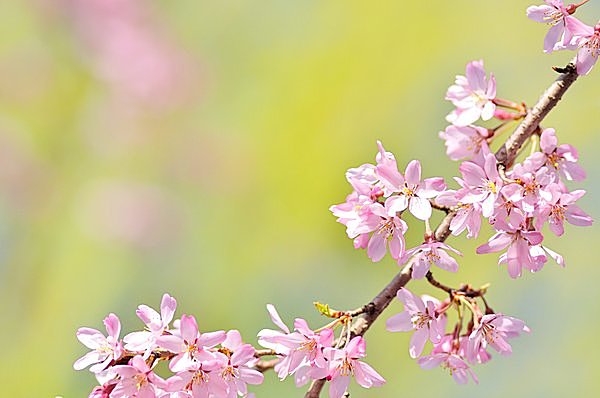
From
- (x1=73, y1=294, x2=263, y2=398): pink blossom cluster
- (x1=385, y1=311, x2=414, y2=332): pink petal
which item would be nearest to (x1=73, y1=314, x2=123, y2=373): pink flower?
(x1=73, y1=294, x2=263, y2=398): pink blossom cluster

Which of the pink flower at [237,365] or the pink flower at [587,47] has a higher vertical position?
the pink flower at [587,47]

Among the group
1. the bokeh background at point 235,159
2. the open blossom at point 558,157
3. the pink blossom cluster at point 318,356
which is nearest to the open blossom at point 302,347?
the pink blossom cluster at point 318,356

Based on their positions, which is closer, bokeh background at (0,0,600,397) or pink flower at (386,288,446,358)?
pink flower at (386,288,446,358)

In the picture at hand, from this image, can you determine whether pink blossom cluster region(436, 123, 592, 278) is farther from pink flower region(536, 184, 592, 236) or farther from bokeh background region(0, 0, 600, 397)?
bokeh background region(0, 0, 600, 397)

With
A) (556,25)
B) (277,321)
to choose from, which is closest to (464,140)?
(556,25)

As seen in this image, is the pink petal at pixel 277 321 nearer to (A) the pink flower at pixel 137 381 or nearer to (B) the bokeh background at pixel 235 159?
(A) the pink flower at pixel 137 381

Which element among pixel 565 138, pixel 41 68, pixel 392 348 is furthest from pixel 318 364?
pixel 41 68
